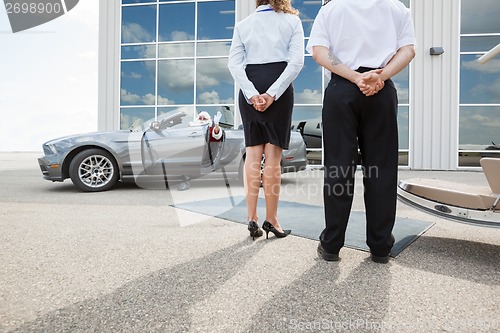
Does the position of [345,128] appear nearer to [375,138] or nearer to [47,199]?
[375,138]

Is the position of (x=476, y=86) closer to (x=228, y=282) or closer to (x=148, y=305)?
(x=228, y=282)

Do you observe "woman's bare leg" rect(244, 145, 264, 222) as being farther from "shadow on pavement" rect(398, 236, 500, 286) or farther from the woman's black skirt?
"shadow on pavement" rect(398, 236, 500, 286)

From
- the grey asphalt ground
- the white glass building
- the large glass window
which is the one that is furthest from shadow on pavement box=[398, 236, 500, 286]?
the large glass window

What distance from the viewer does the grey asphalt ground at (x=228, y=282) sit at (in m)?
1.47

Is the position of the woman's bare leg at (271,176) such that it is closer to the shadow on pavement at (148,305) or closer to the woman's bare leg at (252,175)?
the woman's bare leg at (252,175)

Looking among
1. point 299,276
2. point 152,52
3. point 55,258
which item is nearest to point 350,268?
point 299,276

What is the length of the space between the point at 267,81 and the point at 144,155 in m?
3.55

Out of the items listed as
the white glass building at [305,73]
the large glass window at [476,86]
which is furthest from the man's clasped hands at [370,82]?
the large glass window at [476,86]

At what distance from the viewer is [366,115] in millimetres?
2160

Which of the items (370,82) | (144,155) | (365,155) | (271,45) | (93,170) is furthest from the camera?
(144,155)

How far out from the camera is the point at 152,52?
12.9 meters

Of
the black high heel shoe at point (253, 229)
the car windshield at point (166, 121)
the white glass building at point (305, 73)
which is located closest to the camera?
the black high heel shoe at point (253, 229)

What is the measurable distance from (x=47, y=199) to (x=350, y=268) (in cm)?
431

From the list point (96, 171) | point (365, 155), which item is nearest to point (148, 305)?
point (365, 155)
